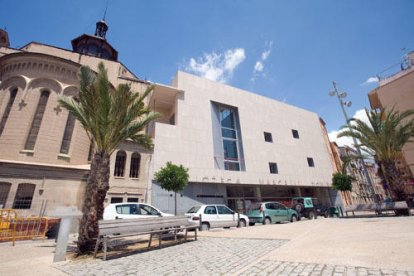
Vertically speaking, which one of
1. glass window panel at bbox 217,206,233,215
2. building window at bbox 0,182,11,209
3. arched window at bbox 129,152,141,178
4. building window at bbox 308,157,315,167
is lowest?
glass window panel at bbox 217,206,233,215

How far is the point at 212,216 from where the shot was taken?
1242 cm

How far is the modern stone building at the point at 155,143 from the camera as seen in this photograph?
1609 centimetres

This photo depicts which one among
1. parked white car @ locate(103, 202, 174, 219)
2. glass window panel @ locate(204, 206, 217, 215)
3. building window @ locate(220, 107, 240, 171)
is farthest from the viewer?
building window @ locate(220, 107, 240, 171)

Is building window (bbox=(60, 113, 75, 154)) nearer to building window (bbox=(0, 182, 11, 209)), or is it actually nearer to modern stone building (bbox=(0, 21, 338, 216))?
modern stone building (bbox=(0, 21, 338, 216))

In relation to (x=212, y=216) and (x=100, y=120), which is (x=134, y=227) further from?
(x=212, y=216)

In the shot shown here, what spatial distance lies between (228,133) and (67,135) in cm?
1685

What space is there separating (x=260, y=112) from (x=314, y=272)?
26469 mm

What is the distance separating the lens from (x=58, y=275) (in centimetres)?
421

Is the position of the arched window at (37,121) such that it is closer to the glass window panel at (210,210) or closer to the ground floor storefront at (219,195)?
the ground floor storefront at (219,195)

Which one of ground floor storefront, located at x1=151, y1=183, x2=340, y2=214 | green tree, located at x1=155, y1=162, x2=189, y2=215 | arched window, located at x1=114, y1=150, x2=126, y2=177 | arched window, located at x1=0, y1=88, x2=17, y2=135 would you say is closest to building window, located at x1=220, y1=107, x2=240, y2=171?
ground floor storefront, located at x1=151, y1=183, x2=340, y2=214

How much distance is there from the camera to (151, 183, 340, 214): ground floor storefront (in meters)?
18.0

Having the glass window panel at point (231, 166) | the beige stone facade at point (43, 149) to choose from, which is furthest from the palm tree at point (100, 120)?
the glass window panel at point (231, 166)

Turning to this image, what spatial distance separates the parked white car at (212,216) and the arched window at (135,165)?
8623 millimetres

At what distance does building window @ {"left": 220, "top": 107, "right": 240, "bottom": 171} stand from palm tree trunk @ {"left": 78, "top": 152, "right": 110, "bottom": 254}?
55.7ft
